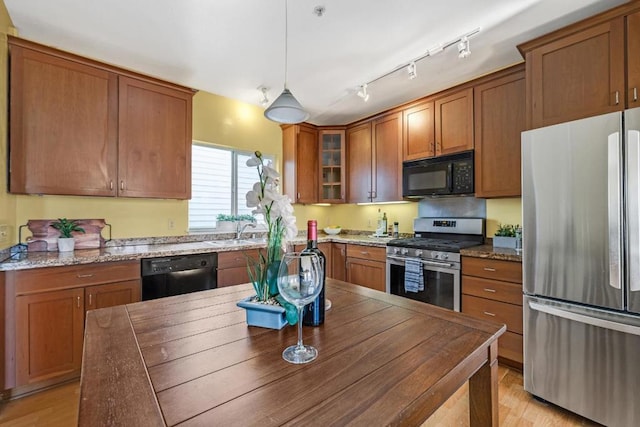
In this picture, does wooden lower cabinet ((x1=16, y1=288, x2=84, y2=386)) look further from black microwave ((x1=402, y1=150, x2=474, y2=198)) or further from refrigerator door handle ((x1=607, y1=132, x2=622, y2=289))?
refrigerator door handle ((x1=607, y1=132, x2=622, y2=289))

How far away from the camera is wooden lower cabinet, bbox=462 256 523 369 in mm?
2164

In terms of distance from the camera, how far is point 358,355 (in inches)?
31.2

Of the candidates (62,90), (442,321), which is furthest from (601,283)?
(62,90)

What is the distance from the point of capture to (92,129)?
7.89 feet

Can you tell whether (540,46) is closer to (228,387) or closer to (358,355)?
(358,355)

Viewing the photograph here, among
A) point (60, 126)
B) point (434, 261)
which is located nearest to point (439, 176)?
point (434, 261)

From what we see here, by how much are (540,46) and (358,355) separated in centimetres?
256

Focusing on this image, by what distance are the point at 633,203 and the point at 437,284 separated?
1459 millimetres

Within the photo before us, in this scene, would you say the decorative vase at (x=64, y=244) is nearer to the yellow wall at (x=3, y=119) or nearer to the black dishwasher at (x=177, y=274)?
the yellow wall at (x=3, y=119)

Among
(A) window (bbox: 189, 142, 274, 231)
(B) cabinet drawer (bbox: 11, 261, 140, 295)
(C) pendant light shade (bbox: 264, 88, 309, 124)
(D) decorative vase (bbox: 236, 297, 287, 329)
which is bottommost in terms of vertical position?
(B) cabinet drawer (bbox: 11, 261, 140, 295)

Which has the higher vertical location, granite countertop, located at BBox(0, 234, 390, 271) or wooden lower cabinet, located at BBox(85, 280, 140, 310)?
granite countertop, located at BBox(0, 234, 390, 271)

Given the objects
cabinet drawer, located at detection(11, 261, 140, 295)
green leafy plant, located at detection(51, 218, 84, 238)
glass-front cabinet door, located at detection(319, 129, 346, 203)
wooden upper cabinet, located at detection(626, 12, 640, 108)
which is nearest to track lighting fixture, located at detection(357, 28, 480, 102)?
wooden upper cabinet, located at detection(626, 12, 640, 108)

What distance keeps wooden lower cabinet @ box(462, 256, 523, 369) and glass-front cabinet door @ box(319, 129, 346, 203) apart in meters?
2.04

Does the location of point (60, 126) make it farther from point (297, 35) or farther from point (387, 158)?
point (387, 158)
